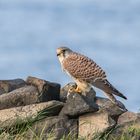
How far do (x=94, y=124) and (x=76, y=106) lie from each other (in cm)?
43

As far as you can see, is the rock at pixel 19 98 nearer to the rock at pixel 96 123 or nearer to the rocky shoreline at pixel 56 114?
the rocky shoreline at pixel 56 114

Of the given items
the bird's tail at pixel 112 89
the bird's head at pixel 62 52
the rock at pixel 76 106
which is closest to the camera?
the rock at pixel 76 106

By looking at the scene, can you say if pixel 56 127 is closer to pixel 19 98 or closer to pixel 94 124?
pixel 94 124

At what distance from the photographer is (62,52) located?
12.6m

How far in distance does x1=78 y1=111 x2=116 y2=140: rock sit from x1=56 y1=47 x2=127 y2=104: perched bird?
0.46 meters

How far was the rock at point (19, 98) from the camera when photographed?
500 inches

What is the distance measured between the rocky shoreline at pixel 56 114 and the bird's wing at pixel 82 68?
0.36 meters

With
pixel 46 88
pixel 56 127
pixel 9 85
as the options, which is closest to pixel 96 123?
pixel 56 127

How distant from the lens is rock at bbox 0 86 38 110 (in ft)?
41.7

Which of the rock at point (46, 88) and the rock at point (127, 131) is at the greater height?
the rock at point (46, 88)

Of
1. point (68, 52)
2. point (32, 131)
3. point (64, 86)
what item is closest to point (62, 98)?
point (64, 86)

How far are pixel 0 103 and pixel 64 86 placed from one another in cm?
191

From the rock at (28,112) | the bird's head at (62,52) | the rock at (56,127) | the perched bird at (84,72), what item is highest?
the bird's head at (62,52)

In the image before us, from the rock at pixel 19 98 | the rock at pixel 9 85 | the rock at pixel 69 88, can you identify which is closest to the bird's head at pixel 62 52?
the rock at pixel 69 88
